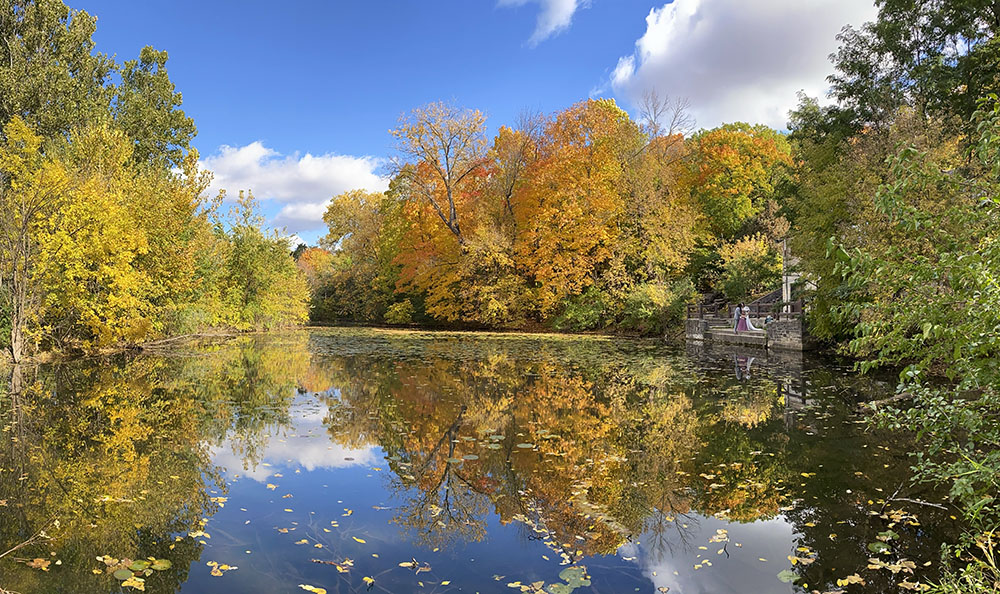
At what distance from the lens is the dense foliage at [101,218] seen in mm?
14094

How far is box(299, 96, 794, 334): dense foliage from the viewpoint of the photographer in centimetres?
3064

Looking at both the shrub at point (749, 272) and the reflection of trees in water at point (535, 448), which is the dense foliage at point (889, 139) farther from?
the shrub at point (749, 272)

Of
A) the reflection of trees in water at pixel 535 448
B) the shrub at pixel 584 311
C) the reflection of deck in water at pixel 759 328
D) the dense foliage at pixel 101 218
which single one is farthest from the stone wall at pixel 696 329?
the dense foliage at pixel 101 218

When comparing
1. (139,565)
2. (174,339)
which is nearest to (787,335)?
(139,565)

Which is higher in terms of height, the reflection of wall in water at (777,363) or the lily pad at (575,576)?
the reflection of wall in water at (777,363)

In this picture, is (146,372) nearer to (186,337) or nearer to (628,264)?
(186,337)

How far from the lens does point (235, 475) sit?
6121 mm

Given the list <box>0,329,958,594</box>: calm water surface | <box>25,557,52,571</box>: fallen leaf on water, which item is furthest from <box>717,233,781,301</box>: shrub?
<box>25,557,52,571</box>: fallen leaf on water

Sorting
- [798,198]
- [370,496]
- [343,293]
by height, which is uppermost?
[798,198]

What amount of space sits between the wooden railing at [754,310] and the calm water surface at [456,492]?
10.3m

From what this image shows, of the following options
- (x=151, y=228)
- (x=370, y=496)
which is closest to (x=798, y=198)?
(x=370, y=496)

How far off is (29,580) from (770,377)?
14.1 metres

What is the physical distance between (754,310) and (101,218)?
88.5ft

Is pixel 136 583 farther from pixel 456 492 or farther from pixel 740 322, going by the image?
pixel 740 322
